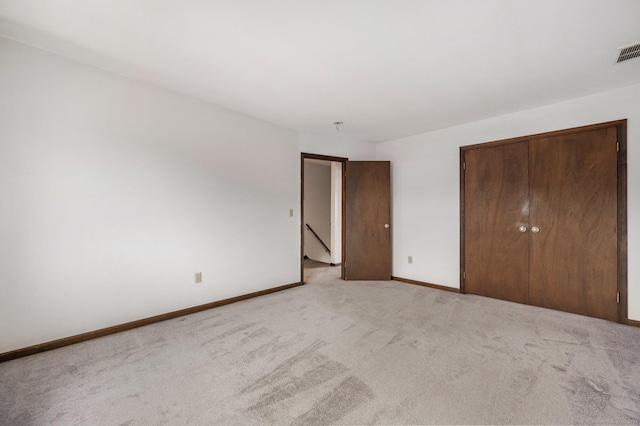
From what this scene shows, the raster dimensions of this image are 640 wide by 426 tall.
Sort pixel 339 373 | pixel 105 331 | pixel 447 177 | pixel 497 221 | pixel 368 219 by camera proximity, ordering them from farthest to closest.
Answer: pixel 368 219, pixel 447 177, pixel 497 221, pixel 105 331, pixel 339 373

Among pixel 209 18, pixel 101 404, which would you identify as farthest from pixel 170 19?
pixel 101 404

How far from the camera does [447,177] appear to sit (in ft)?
12.7

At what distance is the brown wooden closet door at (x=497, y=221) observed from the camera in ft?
10.7

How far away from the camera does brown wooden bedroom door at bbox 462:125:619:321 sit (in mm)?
2764

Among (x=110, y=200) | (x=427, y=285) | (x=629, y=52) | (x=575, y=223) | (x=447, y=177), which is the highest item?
(x=629, y=52)

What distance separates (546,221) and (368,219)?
7.50 feet

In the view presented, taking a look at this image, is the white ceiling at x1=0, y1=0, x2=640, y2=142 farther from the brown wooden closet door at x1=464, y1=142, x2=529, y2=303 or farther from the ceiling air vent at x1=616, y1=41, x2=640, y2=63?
the brown wooden closet door at x1=464, y1=142, x2=529, y2=303

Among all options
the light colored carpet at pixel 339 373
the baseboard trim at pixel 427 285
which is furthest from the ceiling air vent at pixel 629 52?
the baseboard trim at pixel 427 285

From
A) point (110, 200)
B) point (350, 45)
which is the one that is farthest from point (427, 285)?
point (110, 200)

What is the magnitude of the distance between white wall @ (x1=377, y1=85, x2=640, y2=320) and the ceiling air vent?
2.58 feet

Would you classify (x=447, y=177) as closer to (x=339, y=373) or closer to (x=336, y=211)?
(x=336, y=211)

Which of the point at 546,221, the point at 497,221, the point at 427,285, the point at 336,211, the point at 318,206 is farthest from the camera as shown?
the point at 318,206

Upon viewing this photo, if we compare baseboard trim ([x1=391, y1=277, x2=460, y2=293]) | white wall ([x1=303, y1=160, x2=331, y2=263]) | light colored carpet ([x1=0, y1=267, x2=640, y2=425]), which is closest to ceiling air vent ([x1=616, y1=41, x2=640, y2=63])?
light colored carpet ([x1=0, y1=267, x2=640, y2=425])

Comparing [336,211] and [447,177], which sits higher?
[447,177]
